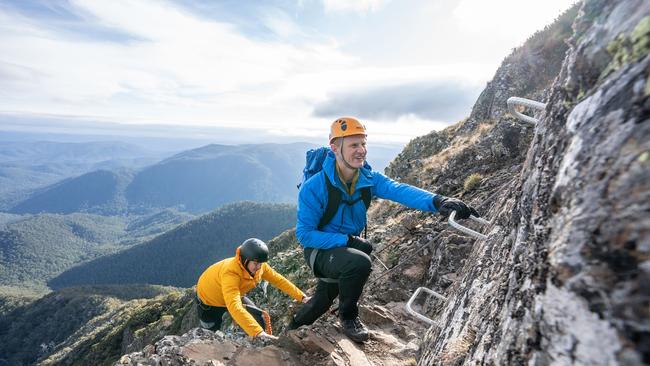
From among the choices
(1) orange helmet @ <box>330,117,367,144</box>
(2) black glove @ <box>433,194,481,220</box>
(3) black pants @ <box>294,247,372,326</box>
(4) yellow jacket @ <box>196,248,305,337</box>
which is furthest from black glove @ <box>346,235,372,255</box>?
(4) yellow jacket @ <box>196,248,305,337</box>

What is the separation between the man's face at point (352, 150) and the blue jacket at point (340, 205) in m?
0.23

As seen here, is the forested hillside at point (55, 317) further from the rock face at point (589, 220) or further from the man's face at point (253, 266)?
the rock face at point (589, 220)

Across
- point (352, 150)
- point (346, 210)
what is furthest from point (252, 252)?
point (352, 150)

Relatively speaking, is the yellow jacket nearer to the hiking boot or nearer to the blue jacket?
the hiking boot

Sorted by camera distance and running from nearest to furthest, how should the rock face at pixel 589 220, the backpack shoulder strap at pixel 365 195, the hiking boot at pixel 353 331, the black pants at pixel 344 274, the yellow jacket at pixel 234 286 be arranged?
1. the rock face at pixel 589 220
2. the black pants at pixel 344 274
3. the backpack shoulder strap at pixel 365 195
4. the hiking boot at pixel 353 331
5. the yellow jacket at pixel 234 286

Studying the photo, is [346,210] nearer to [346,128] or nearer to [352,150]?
[352,150]

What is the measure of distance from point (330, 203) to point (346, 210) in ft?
1.40

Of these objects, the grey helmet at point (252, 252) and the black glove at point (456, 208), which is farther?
the grey helmet at point (252, 252)

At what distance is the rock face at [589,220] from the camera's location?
2.11 meters

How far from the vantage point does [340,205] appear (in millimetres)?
7078

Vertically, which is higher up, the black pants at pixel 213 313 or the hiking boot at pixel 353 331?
the hiking boot at pixel 353 331

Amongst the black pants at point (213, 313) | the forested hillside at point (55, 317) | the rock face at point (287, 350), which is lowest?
the forested hillside at point (55, 317)

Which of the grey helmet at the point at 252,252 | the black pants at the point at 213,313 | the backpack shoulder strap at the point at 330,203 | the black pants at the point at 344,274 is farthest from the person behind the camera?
the black pants at the point at 213,313

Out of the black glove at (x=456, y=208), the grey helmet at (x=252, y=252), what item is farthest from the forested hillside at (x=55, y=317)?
the black glove at (x=456, y=208)
